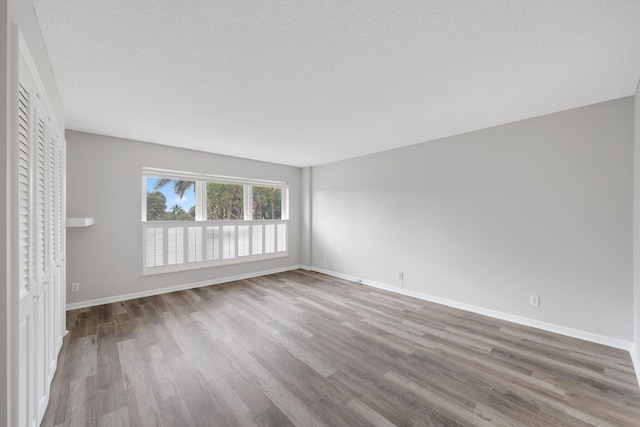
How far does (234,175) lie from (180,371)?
3.55 m

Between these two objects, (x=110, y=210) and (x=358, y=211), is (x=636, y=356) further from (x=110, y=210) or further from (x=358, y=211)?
(x=110, y=210)

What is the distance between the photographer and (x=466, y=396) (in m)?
1.84

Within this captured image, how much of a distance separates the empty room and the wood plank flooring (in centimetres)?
2

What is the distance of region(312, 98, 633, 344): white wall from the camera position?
8.30ft

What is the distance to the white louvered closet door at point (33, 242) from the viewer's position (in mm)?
1173

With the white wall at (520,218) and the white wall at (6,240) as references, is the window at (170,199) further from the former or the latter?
the white wall at (6,240)

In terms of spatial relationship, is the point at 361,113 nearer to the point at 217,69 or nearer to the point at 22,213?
the point at 217,69

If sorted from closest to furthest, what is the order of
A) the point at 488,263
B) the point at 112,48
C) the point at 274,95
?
the point at 112,48, the point at 274,95, the point at 488,263

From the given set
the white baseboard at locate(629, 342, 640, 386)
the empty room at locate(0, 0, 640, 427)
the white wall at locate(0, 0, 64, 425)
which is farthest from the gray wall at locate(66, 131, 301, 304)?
the white baseboard at locate(629, 342, 640, 386)

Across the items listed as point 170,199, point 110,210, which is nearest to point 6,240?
point 110,210

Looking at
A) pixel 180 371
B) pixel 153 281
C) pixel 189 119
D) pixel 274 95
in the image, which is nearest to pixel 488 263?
pixel 274 95

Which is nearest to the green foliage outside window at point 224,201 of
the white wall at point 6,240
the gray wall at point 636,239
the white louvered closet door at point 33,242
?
the white louvered closet door at point 33,242

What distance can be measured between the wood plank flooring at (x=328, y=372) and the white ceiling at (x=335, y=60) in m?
2.44

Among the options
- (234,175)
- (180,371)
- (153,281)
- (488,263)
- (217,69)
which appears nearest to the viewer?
(217,69)
